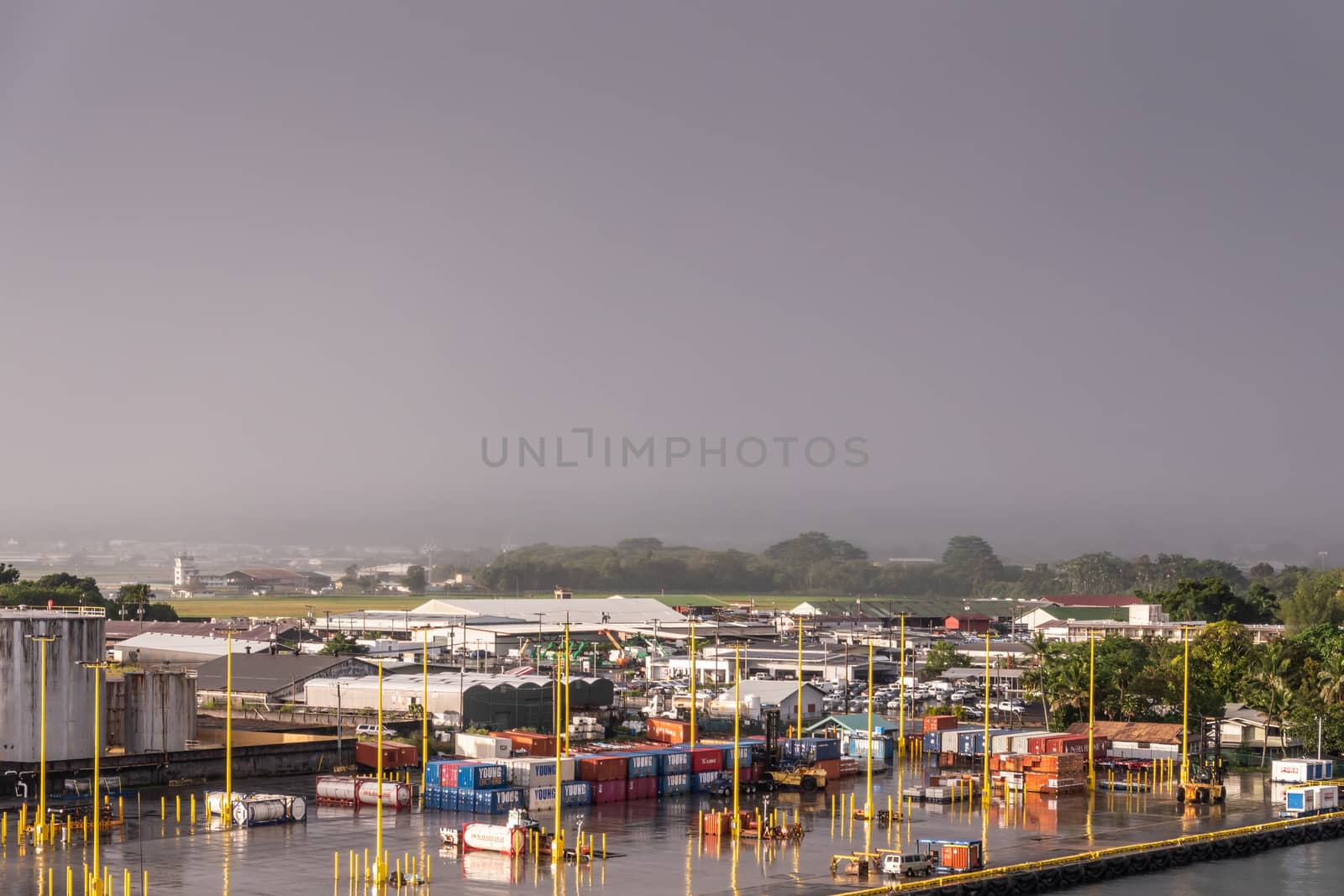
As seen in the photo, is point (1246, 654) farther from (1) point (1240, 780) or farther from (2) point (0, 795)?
(2) point (0, 795)

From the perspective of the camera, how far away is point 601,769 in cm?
3822

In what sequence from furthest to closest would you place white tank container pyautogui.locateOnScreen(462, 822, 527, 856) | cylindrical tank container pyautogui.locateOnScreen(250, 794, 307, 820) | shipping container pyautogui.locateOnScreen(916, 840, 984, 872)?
cylindrical tank container pyautogui.locateOnScreen(250, 794, 307, 820), white tank container pyautogui.locateOnScreen(462, 822, 527, 856), shipping container pyautogui.locateOnScreen(916, 840, 984, 872)

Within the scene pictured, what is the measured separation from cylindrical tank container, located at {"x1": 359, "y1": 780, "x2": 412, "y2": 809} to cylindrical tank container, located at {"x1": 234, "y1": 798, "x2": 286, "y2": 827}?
304cm

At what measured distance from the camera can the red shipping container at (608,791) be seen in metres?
38.0

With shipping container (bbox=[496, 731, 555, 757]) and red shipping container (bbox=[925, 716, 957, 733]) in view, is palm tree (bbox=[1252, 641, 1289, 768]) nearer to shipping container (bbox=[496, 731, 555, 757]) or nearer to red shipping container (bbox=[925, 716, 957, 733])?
red shipping container (bbox=[925, 716, 957, 733])

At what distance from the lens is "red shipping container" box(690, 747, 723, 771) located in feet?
132

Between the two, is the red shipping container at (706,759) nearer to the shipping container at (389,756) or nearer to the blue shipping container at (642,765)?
the blue shipping container at (642,765)

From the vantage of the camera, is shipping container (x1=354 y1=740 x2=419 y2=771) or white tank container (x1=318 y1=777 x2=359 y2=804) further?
shipping container (x1=354 y1=740 x2=419 y2=771)

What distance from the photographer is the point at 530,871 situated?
28.8 metres

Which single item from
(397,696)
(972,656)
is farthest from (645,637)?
(397,696)

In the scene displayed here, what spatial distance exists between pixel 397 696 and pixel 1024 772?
23.2 meters

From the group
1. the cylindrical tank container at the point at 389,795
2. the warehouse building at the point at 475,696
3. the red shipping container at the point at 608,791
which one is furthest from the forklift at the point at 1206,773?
the cylindrical tank container at the point at 389,795

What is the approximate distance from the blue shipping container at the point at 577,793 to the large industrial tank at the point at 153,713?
10.4m

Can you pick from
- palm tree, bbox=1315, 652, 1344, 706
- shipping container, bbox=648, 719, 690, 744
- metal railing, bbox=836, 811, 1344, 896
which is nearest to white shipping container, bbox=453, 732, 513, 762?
shipping container, bbox=648, 719, 690, 744
